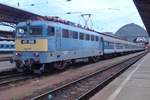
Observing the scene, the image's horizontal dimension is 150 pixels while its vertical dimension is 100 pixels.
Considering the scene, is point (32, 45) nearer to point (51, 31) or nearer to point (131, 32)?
point (51, 31)

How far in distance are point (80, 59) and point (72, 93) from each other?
14.4 m

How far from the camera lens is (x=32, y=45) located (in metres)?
21.8

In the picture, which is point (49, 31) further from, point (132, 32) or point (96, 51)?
point (132, 32)

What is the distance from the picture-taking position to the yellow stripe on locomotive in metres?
21.5

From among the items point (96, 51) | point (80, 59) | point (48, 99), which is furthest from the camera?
point (96, 51)

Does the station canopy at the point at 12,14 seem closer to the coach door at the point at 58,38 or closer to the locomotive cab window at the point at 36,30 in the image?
the coach door at the point at 58,38

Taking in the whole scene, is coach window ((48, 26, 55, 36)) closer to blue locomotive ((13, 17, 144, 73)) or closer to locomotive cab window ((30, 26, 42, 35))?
blue locomotive ((13, 17, 144, 73))

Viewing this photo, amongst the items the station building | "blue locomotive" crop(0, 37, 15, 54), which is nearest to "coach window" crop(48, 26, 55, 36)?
"blue locomotive" crop(0, 37, 15, 54)

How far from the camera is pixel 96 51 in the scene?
3628 centimetres

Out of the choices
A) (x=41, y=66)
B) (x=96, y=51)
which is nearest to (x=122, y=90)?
(x=41, y=66)

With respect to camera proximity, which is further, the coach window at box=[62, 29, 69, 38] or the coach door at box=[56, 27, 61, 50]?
the coach window at box=[62, 29, 69, 38]

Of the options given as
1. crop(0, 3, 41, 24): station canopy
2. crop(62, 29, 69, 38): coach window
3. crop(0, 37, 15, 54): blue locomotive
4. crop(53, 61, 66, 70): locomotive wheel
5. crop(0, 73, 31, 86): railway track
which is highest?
crop(0, 3, 41, 24): station canopy

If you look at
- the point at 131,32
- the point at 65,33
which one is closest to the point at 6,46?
the point at 65,33

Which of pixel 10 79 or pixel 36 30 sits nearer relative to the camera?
pixel 10 79
